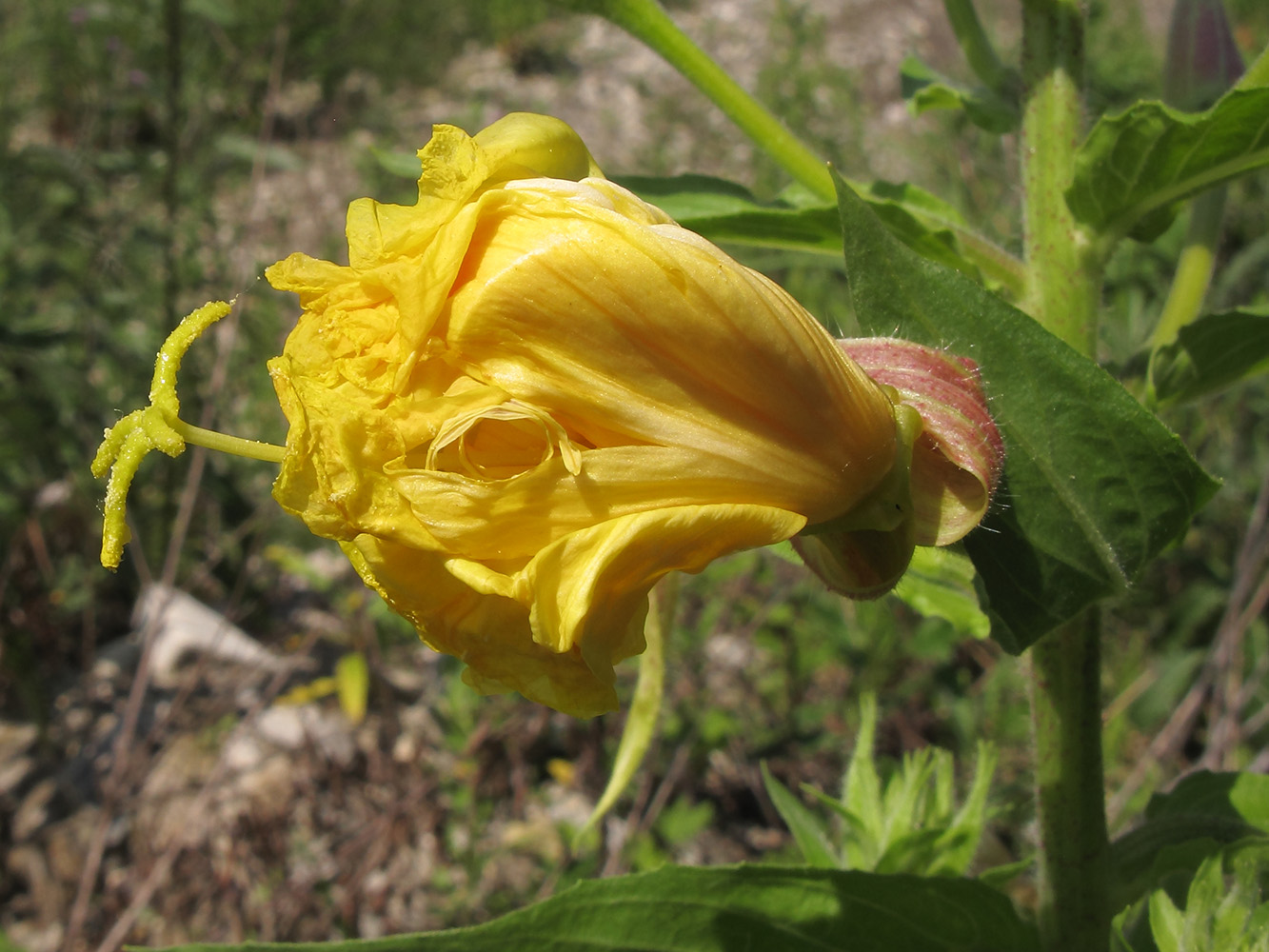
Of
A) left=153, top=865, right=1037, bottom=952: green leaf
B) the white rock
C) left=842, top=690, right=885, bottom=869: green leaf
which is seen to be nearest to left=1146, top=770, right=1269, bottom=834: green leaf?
left=153, top=865, right=1037, bottom=952: green leaf

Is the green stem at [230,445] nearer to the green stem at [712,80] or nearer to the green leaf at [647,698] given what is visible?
the green leaf at [647,698]

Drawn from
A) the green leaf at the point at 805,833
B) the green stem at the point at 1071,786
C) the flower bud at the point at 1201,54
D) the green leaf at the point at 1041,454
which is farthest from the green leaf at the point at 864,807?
the flower bud at the point at 1201,54

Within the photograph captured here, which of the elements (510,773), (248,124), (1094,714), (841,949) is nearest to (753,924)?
(841,949)

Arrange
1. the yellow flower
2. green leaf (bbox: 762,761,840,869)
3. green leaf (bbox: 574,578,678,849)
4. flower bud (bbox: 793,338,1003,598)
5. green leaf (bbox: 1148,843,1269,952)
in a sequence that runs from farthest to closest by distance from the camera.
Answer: green leaf (bbox: 762,761,840,869)
green leaf (bbox: 574,578,678,849)
green leaf (bbox: 1148,843,1269,952)
flower bud (bbox: 793,338,1003,598)
the yellow flower

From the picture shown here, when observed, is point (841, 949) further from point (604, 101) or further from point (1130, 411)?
point (604, 101)

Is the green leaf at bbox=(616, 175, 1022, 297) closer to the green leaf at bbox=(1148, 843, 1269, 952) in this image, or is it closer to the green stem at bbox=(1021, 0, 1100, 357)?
the green stem at bbox=(1021, 0, 1100, 357)

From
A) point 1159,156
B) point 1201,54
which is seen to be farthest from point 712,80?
point 1201,54

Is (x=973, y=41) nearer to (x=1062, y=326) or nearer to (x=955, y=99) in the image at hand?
(x=955, y=99)
